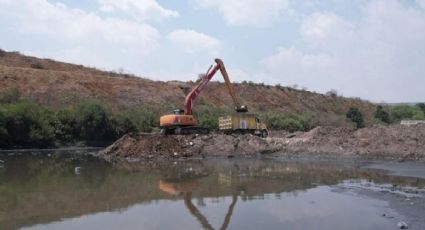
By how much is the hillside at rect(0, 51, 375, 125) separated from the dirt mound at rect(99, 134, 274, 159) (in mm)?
26745

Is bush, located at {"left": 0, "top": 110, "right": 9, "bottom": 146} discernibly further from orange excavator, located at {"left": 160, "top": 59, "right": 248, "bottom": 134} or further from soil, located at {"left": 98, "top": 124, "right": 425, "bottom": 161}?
orange excavator, located at {"left": 160, "top": 59, "right": 248, "bottom": 134}

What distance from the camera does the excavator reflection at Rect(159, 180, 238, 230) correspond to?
44.7 ft

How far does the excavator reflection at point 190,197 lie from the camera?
13625 mm

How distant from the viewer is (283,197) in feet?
59.4

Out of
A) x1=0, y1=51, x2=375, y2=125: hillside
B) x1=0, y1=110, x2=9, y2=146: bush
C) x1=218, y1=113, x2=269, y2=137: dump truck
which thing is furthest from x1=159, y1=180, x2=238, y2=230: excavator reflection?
x1=0, y1=51, x2=375, y2=125: hillside

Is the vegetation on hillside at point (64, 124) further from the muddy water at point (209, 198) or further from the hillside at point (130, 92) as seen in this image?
the muddy water at point (209, 198)

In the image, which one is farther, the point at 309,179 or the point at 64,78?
the point at 64,78

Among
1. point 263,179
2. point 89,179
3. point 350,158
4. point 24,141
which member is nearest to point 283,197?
point 263,179

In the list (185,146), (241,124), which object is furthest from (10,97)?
(241,124)

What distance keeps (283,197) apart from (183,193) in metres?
3.76

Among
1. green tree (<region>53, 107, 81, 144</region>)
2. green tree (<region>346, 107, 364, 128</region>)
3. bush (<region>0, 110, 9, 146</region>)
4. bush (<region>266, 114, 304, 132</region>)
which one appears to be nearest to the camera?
bush (<region>0, 110, 9, 146</region>)

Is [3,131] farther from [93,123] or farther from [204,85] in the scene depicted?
[204,85]

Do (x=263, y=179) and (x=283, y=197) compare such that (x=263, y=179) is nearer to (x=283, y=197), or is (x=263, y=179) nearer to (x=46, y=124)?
(x=283, y=197)

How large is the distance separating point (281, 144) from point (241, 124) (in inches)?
181
